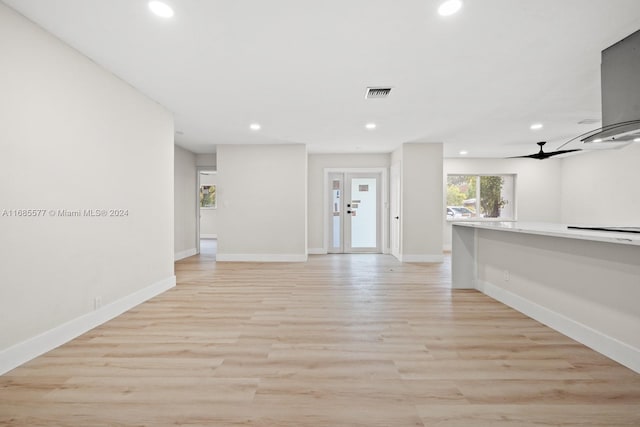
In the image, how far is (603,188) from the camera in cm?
721

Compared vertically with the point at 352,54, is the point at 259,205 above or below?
below

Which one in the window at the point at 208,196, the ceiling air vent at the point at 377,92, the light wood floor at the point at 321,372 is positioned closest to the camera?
the light wood floor at the point at 321,372

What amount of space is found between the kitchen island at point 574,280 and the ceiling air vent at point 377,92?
195cm

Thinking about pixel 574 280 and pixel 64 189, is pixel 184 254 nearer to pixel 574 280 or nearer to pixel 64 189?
pixel 64 189

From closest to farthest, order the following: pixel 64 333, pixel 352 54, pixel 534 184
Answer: pixel 64 333
pixel 352 54
pixel 534 184

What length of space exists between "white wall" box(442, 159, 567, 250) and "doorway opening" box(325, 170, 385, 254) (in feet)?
6.87

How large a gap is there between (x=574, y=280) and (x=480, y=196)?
262 inches

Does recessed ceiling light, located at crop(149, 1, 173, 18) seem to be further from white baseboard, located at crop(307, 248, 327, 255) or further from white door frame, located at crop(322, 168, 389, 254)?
white baseboard, located at crop(307, 248, 327, 255)

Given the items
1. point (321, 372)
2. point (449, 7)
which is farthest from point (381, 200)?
point (321, 372)

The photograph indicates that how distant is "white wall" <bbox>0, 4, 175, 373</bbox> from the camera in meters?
2.12

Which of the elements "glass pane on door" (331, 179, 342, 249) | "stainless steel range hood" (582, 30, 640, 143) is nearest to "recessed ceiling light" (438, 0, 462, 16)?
"stainless steel range hood" (582, 30, 640, 143)

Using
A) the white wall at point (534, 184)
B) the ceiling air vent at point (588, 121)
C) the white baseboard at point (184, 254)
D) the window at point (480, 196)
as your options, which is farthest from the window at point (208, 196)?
the ceiling air vent at point (588, 121)

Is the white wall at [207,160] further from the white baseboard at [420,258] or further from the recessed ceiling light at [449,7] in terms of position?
the recessed ceiling light at [449,7]

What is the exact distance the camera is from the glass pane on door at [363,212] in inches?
309
